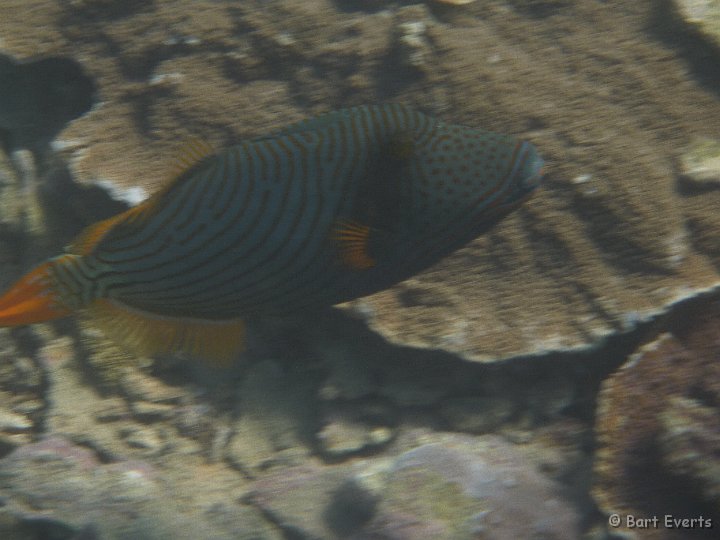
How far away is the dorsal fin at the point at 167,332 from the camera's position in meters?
1.48

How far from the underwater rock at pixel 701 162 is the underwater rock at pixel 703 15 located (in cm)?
47

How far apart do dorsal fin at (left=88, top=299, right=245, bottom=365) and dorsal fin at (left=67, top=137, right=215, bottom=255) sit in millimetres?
146

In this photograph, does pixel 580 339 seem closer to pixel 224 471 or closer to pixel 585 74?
pixel 585 74

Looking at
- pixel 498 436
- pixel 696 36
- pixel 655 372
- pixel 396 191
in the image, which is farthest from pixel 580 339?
pixel 696 36

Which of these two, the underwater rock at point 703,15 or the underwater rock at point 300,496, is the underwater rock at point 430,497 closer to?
the underwater rock at point 300,496

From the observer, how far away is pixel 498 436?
2.35 metres

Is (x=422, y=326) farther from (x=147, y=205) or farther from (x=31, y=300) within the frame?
(x=31, y=300)

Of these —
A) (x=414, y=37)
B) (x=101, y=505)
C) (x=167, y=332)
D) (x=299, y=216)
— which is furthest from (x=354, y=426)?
(x=414, y=37)

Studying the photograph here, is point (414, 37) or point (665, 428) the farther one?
point (414, 37)

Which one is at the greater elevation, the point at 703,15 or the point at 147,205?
the point at 703,15

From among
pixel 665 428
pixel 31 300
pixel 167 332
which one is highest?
pixel 31 300

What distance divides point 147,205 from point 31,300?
0.34 m

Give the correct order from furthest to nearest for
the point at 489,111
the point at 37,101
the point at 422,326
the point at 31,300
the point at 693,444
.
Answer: the point at 37,101 < the point at 489,111 < the point at 422,326 < the point at 693,444 < the point at 31,300

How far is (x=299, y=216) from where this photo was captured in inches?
52.9
